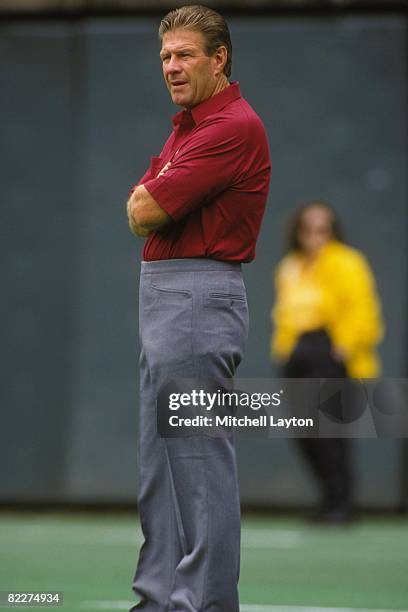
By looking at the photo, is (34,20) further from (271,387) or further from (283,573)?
(271,387)

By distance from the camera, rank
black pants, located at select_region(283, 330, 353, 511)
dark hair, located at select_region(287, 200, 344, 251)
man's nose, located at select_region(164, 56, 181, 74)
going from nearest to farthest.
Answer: man's nose, located at select_region(164, 56, 181, 74) → black pants, located at select_region(283, 330, 353, 511) → dark hair, located at select_region(287, 200, 344, 251)

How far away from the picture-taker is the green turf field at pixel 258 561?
17.4 ft

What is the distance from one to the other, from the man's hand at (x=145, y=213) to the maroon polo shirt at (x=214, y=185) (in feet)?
0.08

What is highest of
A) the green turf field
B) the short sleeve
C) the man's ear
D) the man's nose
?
the man's ear

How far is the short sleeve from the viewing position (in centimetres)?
384

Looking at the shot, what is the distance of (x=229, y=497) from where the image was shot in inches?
153

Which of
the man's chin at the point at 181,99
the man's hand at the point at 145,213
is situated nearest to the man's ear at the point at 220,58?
the man's chin at the point at 181,99

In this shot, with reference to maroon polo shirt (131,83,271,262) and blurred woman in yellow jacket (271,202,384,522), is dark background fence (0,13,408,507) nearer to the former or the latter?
blurred woman in yellow jacket (271,202,384,522)

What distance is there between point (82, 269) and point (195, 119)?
4.58m

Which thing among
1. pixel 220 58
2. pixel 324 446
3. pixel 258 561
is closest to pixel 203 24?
pixel 220 58

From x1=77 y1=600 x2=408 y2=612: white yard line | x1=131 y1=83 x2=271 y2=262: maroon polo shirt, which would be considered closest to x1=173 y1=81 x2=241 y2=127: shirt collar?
x1=131 y1=83 x2=271 y2=262: maroon polo shirt

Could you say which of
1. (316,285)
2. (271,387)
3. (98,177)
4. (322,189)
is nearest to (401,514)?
(316,285)

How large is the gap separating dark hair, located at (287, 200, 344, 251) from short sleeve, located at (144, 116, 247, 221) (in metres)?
3.99

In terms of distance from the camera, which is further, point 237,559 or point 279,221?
point 279,221
